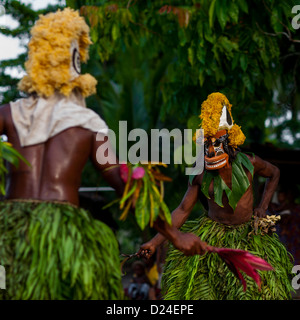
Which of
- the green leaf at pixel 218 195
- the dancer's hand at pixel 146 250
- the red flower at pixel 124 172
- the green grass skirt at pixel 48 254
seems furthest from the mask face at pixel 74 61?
the green leaf at pixel 218 195

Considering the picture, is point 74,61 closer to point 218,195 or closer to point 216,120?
point 216,120

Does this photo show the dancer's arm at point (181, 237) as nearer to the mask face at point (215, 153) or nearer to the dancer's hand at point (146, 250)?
the dancer's hand at point (146, 250)

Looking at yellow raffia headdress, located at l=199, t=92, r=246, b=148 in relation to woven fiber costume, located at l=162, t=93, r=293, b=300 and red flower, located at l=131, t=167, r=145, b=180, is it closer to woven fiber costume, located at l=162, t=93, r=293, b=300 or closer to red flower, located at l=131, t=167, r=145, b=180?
woven fiber costume, located at l=162, t=93, r=293, b=300

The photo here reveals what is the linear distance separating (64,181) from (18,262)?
1.39ft

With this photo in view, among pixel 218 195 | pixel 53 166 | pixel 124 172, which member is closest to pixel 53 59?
pixel 53 166

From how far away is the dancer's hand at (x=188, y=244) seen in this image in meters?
Result: 2.85

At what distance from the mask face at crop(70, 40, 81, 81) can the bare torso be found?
0.96ft

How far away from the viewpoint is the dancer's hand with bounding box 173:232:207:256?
2.85m

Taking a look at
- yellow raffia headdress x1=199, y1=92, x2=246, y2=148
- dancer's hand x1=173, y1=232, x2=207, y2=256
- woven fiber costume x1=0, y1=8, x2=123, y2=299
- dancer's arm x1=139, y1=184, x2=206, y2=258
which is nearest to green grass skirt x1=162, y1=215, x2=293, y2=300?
dancer's arm x1=139, y1=184, x2=206, y2=258

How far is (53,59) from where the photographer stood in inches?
111

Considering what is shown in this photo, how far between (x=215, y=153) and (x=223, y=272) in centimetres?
78
